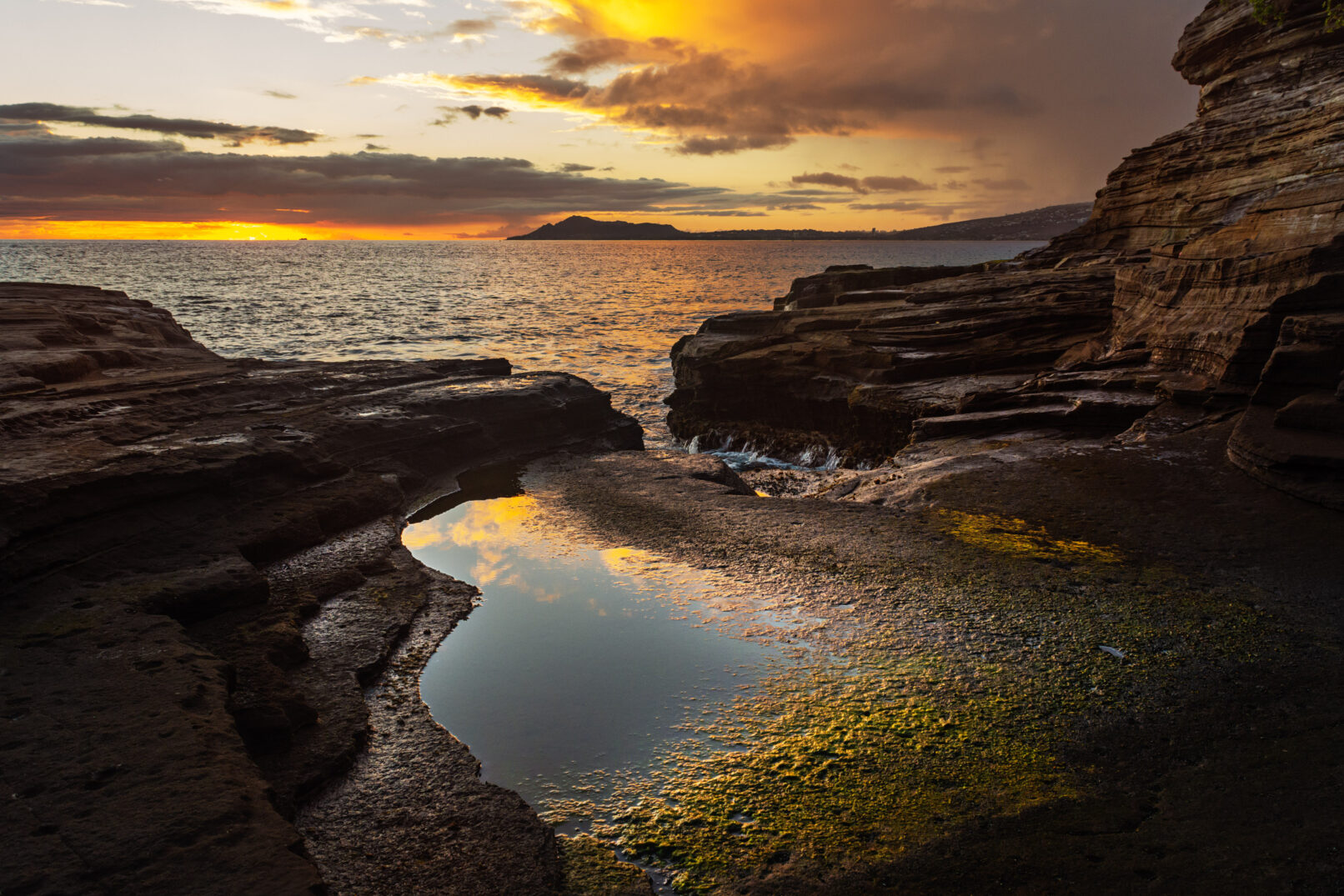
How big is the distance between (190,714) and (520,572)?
5.62m

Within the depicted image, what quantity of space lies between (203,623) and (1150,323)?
60.2ft

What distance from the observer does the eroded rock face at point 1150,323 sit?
496 inches

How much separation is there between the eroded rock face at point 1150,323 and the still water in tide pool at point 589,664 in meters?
8.21

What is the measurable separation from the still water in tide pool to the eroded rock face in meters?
8.21

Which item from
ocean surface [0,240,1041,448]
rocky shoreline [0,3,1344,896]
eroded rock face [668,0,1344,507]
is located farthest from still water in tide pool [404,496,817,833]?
ocean surface [0,240,1041,448]

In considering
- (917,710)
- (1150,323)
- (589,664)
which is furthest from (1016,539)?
(1150,323)

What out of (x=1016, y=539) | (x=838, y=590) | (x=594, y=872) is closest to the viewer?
(x=594, y=872)

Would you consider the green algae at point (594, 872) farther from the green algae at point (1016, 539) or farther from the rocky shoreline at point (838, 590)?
the green algae at point (1016, 539)

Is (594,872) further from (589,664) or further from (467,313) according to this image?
(467,313)

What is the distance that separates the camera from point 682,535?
12.5 m

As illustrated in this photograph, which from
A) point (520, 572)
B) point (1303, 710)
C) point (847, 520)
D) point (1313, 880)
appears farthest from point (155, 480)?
point (1303, 710)

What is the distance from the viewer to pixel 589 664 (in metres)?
8.70

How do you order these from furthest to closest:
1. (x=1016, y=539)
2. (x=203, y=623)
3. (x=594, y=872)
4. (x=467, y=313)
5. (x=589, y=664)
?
(x=467, y=313), (x=1016, y=539), (x=589, y=664), (x=203, y=623), (x=594, y=872)

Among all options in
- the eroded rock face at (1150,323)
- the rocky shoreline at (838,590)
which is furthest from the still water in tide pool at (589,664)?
the eroded rock face at (1150,323)
